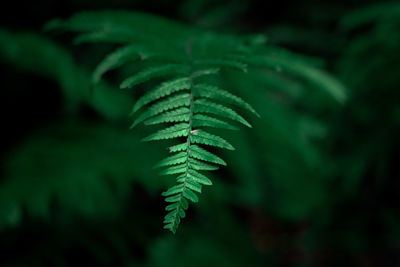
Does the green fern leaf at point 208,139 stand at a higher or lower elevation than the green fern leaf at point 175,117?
lower

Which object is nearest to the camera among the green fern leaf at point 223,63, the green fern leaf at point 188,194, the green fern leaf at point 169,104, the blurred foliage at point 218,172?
the green fern leaf at point 188,194

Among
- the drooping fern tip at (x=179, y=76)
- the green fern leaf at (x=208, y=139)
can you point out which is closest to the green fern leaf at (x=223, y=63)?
the drooping fern tip at (x=179, y=76)

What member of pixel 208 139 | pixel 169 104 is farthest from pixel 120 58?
pixel 208 139

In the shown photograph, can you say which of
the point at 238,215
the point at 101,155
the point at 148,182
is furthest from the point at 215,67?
the point at 238,215

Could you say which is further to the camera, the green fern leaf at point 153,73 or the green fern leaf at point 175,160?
the green fern leaf at point 153,73

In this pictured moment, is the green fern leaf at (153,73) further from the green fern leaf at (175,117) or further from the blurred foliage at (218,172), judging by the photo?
the blurred foliage at (218,172)

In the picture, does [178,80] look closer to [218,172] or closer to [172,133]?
[172,133]
